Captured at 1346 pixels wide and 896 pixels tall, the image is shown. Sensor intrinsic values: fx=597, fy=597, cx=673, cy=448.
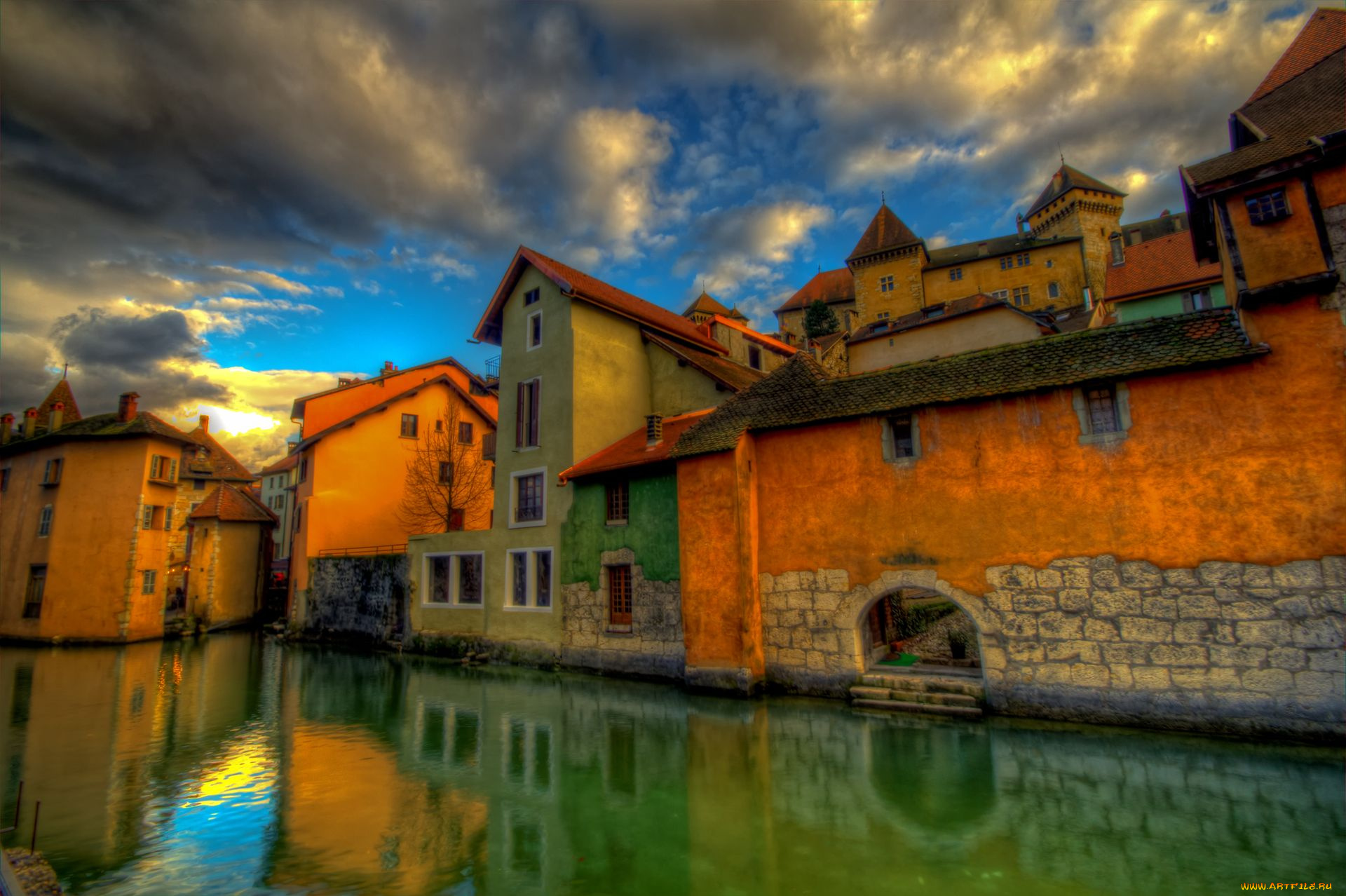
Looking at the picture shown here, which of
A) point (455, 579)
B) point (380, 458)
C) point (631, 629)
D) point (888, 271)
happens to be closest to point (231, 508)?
point (380, 458)

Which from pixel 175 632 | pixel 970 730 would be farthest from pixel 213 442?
pixel 970 730

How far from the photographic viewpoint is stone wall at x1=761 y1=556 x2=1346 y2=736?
28.6ft

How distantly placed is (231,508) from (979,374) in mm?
38053

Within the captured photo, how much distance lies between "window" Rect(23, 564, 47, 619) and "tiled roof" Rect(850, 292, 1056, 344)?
45.4 metres

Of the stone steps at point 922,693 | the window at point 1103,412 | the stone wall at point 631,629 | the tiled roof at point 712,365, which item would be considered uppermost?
the tiled roof at point 712,365

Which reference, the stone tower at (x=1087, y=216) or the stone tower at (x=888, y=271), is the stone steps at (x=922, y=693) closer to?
the stone tower at (x=888, y=271)

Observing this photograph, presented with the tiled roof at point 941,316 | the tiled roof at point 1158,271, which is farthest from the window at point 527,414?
the tiled roof at point 1158,271

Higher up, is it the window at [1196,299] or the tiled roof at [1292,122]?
the window at [1196,299]

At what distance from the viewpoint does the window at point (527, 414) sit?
20.1m

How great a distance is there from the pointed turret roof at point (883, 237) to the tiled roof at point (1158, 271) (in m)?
28.7

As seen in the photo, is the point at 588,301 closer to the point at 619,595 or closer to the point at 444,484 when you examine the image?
the point at 619,595

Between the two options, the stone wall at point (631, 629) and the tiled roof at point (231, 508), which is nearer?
the stone wall at point (631, 629)

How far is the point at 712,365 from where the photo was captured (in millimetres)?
20656

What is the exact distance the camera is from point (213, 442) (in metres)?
46.8
